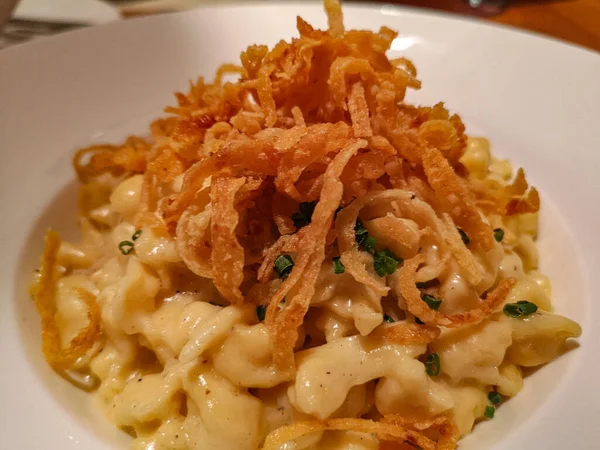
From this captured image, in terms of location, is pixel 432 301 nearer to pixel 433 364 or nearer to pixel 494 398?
pixel 433 364

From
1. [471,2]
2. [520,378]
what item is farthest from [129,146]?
[471,2]

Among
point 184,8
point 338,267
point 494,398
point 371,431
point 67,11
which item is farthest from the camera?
point 184,8

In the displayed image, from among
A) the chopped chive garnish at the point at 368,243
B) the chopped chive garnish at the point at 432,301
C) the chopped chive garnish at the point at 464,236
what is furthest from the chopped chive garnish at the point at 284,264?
the chopped chive garnish at the point at 464,236

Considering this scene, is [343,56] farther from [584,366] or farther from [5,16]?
[5,16]

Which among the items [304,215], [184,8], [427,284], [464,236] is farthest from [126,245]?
[184,8]

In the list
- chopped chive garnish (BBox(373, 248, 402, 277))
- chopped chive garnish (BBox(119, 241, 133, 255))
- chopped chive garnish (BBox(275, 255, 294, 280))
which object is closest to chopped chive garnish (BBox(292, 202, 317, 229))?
chopped chive garnish (BBox(275, 255, 294, 280))

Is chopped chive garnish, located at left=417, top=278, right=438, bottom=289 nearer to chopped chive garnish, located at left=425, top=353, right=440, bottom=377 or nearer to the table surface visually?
chopped chive garnish, located at left=425, top=353, right=440, bottom=377

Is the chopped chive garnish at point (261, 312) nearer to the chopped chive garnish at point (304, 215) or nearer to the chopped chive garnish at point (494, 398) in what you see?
the chopped chive garnish at point (304, 215)
